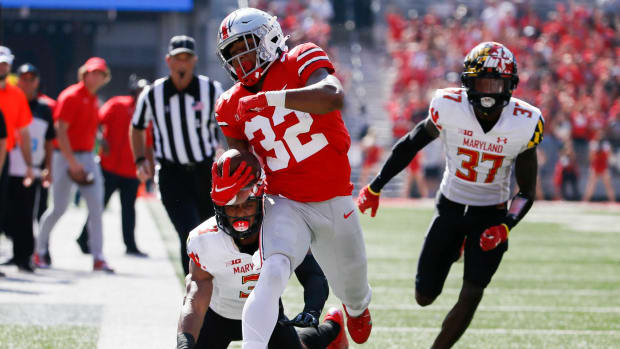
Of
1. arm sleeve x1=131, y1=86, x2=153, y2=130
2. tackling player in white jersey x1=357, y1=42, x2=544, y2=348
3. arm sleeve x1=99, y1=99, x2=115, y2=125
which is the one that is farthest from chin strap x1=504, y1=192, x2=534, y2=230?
arm sleeve x1=99, y1=99, x2=115, y2=125

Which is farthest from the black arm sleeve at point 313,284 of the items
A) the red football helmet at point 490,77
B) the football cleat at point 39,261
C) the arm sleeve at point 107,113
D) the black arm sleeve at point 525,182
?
the arm sleeve at point 107,113

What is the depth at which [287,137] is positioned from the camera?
4.08 metres

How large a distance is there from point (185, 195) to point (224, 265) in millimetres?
2109

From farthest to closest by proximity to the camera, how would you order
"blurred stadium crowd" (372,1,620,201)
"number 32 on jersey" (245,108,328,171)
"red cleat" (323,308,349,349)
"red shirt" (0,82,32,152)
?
"blurred stadium crowd" (372,1,620,201)
"red shirt" (0,82,32,152)
"red cleat" (323,308,349,349)
"number 32 on jersey" (245,108,328,171)

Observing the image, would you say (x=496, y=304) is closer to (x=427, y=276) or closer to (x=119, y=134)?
(x=427, y=276)

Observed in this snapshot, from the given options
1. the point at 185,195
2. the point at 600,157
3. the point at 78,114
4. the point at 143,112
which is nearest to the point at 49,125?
the point at 78,114

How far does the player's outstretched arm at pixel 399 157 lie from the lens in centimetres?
471

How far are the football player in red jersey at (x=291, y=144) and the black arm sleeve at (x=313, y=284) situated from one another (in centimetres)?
7

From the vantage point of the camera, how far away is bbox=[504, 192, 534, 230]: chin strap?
14.4ft

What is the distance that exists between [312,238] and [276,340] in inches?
19.1

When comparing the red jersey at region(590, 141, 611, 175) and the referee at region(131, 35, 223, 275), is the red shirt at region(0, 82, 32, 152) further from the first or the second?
the red jersey at region(590, 141, 611, 175)

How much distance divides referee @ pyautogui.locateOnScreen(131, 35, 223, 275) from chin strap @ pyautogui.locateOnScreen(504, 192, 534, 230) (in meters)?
2.11

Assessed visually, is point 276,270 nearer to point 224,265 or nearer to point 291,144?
point 224,265

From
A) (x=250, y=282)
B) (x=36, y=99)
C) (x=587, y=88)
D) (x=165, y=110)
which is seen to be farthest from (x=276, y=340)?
(x=587, y=88)
